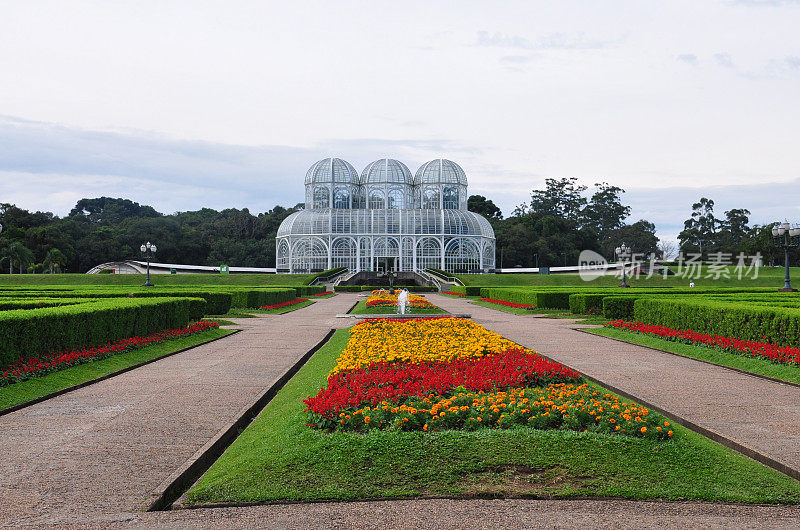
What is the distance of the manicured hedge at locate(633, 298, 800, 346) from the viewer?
12.2 meters

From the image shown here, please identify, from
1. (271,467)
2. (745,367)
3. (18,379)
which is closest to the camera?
(271,467)

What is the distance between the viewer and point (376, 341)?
11789 mm

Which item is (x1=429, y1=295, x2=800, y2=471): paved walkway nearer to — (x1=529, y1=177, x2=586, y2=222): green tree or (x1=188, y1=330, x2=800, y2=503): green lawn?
(x1=188, y1=330, x2=800, y2=503): green lawn

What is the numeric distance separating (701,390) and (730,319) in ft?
18.1

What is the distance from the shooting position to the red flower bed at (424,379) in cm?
693

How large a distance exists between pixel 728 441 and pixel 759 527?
81.4 inches

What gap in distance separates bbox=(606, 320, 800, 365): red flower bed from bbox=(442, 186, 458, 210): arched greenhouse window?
52.6m

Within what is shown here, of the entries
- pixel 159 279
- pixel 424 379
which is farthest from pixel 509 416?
pixel 159 279

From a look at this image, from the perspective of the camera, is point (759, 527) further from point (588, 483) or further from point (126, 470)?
point (126, 470)

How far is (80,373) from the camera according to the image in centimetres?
1051

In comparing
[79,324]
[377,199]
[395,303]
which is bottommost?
[395,303]

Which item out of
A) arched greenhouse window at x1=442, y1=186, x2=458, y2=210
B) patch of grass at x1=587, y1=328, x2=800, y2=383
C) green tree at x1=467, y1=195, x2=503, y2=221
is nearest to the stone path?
patch of grass at x1=587, y1=328, x2=800, y2=383

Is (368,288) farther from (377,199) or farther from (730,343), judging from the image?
(730,343)

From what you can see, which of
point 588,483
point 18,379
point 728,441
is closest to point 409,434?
point 588,483
